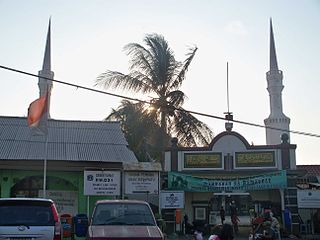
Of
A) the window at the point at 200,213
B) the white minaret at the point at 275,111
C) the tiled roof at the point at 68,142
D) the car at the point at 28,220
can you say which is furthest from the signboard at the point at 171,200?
the white minaret at the point at 275,111

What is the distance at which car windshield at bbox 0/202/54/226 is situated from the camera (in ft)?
33.7

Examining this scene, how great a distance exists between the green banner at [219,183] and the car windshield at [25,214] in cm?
1465

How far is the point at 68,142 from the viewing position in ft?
76.5

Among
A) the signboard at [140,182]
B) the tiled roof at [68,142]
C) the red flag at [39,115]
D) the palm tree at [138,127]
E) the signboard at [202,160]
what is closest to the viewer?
the red flag at [39,115]

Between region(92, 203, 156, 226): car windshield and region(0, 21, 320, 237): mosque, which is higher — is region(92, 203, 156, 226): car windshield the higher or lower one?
the lower one

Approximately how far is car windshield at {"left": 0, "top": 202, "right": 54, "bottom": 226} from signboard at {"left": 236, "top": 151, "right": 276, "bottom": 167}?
54.3 ft

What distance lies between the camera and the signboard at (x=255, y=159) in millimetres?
25562

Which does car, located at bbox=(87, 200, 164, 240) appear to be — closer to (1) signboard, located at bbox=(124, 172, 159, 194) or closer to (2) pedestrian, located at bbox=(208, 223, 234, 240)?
(2) pedestrian, located at bbox=(208, 223, 234, 240)

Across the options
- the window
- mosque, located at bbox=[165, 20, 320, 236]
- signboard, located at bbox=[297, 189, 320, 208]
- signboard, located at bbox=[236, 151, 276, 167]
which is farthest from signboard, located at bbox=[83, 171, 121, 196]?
signboard, located at bbox=[297, 189, 320, 208]

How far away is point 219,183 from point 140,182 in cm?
494

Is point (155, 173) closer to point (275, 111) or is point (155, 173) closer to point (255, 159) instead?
point (255, 159)

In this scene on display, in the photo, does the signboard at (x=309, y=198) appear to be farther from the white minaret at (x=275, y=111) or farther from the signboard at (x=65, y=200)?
the white minaret at (x=275, y=111)

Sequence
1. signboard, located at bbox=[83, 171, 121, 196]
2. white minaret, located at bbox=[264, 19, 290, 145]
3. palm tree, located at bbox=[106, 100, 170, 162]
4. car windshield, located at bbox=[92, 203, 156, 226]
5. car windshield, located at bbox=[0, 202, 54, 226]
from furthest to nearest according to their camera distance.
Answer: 1. white minaret, located at bbox=[264, 19, 290, 145]
2. palm tree, located at bbox=[106, 100, 170, 162]
3. signboard, located at bbox=[83, 171, 121, 196]
4. car windshield, located at bbox=[92, 203, 156, 226]
5. car windshield, located at bbox=[0, 202, 54, 226]

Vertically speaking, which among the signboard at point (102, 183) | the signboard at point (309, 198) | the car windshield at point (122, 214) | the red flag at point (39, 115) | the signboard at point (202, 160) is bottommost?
the car windshield at point (122, 214)
